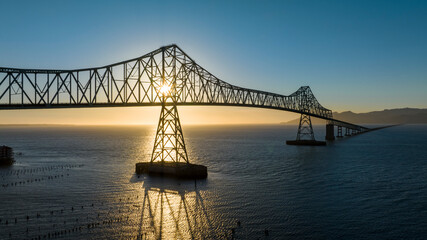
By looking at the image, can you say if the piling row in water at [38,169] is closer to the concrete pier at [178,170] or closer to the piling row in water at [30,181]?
the piling row in water at [30,181]

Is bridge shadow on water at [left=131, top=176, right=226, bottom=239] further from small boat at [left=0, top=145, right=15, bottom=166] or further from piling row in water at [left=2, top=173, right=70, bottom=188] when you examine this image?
small boat at [left=0, top=145, right=15, bottom=166]

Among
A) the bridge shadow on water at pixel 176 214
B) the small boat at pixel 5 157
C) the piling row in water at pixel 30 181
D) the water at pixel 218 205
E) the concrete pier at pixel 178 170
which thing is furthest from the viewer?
the small boat at pixel 5 157

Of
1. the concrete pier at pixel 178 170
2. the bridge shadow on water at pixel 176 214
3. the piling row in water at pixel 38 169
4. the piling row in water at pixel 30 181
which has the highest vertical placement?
the concrete pier at pixel 178 170

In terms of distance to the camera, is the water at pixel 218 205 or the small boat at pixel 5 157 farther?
the small boat at pixel 5 157

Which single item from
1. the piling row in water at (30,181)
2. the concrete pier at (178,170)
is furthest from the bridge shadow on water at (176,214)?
the piling row in water at (30,181)

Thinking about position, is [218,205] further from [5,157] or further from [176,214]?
[5,157]

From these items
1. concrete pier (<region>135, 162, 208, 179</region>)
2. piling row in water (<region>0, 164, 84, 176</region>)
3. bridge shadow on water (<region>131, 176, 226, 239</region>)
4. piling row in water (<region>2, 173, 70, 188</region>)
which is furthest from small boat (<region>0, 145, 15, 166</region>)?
bridge shadow on water (<region>131, 176, 226, 239</region>)

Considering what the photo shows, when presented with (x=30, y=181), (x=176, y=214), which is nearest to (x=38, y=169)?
(x=30, y=181)

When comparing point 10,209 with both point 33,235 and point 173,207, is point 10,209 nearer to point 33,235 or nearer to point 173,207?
point 33,235

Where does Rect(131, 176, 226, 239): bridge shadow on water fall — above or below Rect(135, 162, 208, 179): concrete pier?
below
